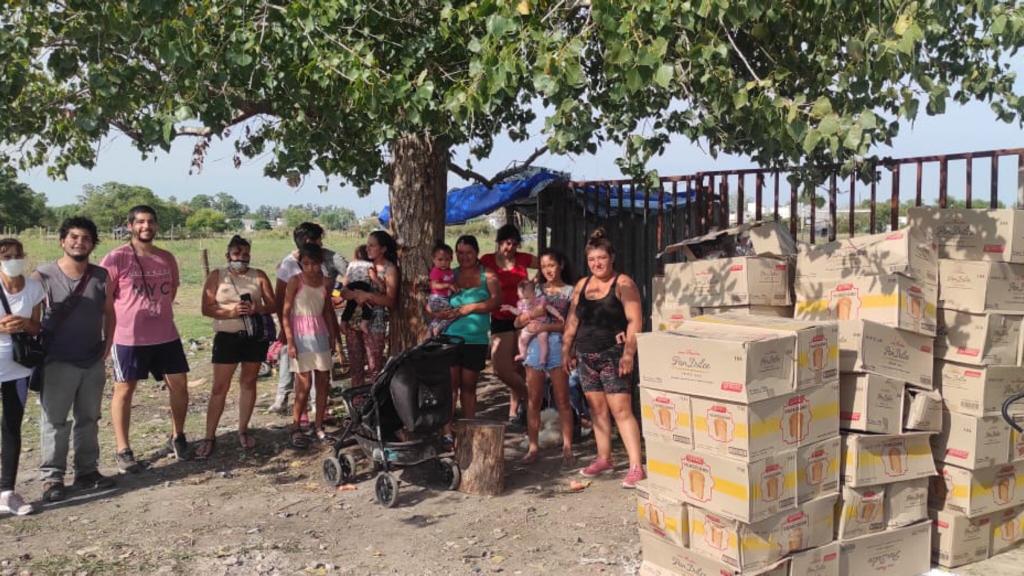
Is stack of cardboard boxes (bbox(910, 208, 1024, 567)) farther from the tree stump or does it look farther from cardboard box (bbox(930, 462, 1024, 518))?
the tree stump

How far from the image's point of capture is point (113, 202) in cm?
8831

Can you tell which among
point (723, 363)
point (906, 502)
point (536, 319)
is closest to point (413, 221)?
point (536, 319)

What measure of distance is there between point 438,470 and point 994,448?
3.72m

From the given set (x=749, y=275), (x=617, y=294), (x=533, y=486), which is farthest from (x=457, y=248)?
(x=749, y=275)

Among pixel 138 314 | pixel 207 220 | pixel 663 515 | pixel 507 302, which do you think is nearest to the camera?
pixel 663 515

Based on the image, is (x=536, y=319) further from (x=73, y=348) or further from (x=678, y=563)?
(x=73, y=348)

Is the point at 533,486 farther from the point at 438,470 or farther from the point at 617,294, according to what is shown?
the point at 617,294

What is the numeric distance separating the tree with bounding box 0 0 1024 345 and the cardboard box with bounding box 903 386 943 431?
4.34ft

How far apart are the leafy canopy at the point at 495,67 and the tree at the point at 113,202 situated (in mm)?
84554

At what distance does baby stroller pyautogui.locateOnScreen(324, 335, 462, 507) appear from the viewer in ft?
18.0

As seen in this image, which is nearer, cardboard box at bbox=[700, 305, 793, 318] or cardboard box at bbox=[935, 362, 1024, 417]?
cardboard box at bbox=[935, 362, 1024, 417]

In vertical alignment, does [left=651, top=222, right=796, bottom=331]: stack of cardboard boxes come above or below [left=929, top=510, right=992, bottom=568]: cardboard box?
above

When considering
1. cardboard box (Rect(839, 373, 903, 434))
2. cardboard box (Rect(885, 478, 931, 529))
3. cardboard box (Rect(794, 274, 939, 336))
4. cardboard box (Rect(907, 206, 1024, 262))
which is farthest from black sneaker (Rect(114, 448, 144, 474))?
cardboard box (Rect(907, 206, 1024, 262))

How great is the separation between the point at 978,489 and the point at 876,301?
123 centimetres
